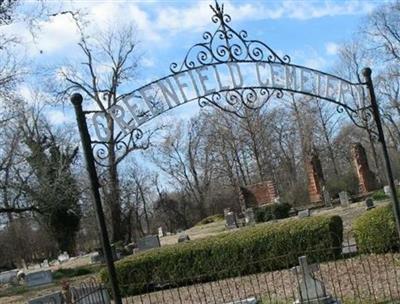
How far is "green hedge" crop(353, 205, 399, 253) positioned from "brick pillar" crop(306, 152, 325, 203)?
3334cm

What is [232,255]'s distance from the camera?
50.4 feet

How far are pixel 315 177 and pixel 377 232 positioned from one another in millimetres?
Answer: 34406

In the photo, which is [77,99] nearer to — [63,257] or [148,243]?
[148,243]

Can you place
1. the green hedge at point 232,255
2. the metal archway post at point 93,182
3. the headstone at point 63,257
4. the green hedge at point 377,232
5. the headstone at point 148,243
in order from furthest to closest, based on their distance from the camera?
the headstone at point 63,257, the headstone at point 148,243, the green hedge at point 232,255, the green hedge at point 377,232, the metal archway post at point 93,182

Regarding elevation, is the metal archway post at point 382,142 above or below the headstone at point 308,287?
above

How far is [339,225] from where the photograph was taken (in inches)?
590

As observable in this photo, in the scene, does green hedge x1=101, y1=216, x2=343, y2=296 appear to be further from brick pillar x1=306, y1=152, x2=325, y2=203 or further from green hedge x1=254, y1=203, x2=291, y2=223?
brick pillar x1=306, y1=152, x2=325, y2=203

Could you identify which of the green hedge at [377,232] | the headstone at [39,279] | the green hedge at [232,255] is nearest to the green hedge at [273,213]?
the headstone at [39,279]

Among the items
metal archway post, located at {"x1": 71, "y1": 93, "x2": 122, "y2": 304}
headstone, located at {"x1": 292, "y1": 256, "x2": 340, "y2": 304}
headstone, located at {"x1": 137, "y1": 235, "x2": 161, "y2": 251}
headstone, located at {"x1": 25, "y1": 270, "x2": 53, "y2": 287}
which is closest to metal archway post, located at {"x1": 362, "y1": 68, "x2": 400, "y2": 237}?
headstone, located at {"x1": 292, "y1": 256, "x2": 340, "y2": 304}

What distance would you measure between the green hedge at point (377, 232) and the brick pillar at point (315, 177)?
109ft

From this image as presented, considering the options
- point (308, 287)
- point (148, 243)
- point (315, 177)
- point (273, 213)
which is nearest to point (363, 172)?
point (315, 177)

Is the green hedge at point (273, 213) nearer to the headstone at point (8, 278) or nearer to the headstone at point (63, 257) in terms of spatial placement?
the headstone at point (8, 278)

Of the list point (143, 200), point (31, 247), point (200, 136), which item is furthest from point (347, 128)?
point (31, 247)

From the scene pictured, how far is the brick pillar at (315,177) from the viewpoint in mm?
47188
